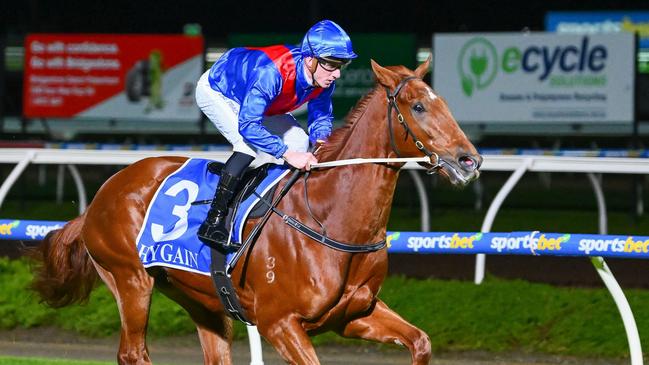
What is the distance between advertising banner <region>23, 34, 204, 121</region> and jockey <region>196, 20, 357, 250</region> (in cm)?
603

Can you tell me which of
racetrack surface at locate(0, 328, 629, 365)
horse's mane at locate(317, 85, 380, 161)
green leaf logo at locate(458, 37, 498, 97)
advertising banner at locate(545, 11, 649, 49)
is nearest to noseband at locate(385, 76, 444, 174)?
horse's mane at locate(317, 85, 380, 161)

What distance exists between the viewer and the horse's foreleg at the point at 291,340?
4480 mm

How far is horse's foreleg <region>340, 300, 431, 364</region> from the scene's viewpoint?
458 cm

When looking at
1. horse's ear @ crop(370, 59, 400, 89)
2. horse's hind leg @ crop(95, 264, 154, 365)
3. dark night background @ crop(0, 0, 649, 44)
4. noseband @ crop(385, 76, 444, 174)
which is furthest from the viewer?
dark night background @ crop(0, 0, 649, 44)

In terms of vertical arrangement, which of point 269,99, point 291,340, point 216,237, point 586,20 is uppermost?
point 586,20

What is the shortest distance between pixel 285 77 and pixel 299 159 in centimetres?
34

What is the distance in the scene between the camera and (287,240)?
15.4ft

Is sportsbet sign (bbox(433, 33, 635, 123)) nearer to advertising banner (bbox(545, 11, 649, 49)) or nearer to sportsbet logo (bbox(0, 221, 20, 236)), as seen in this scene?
sportsbet logo (bbox(0, 221, 20, 236))

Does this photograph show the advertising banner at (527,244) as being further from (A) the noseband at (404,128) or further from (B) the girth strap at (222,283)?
(B) the girth strap at (222,283)

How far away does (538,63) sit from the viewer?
10.6 meters

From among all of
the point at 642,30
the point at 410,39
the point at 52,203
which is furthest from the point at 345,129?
the point at 642,30

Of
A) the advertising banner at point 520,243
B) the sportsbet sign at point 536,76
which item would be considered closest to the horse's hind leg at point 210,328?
the advertising banner at point 520,243

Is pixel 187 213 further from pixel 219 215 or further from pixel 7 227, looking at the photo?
pixel 7 227

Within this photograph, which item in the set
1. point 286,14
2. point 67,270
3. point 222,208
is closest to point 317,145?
point 222,208
